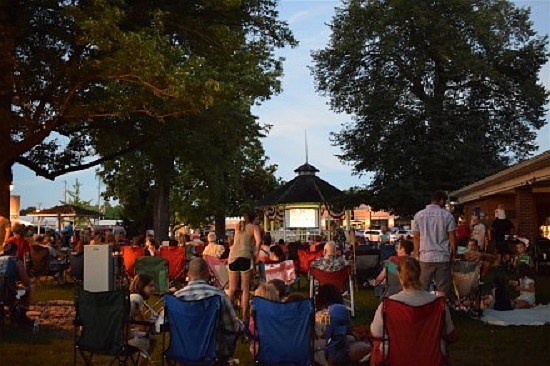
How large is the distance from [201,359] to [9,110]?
462 inches

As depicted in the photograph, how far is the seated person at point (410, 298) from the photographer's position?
190 inches

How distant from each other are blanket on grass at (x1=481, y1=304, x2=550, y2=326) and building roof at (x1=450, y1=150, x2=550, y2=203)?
3665 millimetres

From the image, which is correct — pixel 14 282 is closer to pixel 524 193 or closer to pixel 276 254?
pixel 276 254

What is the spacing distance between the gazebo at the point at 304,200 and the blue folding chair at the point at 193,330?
1518cm

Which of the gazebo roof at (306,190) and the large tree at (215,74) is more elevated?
the large tree at (215,74)

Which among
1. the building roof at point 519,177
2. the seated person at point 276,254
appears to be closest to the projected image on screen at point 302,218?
the building roof at point 519,177

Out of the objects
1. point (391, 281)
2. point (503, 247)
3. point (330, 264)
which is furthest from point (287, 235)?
point (391, 281)

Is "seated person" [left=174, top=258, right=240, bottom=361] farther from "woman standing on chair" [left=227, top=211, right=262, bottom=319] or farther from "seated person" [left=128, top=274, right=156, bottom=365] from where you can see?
"woman standing on chair" [left=227, top=211, right=262, bottom=319]

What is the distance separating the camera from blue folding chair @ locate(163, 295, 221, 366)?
5.21 meters

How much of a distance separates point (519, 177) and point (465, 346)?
9.80 metres

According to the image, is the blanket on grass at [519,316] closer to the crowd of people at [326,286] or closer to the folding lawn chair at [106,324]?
the crowd of people at [326,286]

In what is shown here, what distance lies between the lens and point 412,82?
2819cm

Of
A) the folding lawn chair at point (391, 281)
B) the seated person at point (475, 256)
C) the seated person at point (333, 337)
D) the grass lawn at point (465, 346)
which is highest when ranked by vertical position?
the seated person at point (475, 256)

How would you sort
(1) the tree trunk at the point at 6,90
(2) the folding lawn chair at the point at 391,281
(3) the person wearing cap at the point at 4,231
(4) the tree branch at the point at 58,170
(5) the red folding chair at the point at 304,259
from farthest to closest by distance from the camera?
(4) the tree branch at the point at 58,170
(1) the tree trunk at the point at 6,90
(5) the red folding chair at the point at 304,259
(3) the person wearing cap at the point at 4,231
(2) the folding lawn chair at the point at 391,281
